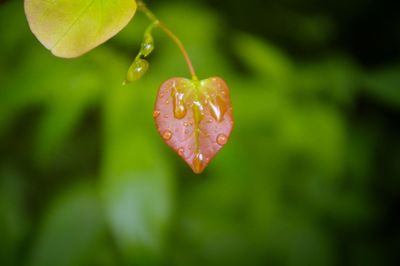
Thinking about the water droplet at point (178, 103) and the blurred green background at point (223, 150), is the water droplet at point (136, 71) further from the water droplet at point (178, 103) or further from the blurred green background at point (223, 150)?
the blurred green background at point (223, 150)

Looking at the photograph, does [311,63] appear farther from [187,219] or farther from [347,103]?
[187,219]

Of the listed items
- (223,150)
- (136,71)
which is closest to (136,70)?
(136,71)

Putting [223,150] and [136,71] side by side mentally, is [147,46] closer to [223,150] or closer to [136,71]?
[136,71]

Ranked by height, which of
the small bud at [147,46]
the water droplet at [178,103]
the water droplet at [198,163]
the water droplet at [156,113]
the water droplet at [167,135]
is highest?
the small bud at [147,46]

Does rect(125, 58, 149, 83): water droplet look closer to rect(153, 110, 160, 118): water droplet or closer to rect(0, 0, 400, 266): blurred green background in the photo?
→ rect(153, 110, 160, 118): water droplet

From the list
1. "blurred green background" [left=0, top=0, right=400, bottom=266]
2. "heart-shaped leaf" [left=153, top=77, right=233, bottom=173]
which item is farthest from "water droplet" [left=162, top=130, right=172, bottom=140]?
"blurred green background" [left=0, top=0, right=400, bottom=266]

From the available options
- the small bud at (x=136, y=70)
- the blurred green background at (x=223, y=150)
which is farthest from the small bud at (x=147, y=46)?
the blurred green background at (x=223, y=150)
